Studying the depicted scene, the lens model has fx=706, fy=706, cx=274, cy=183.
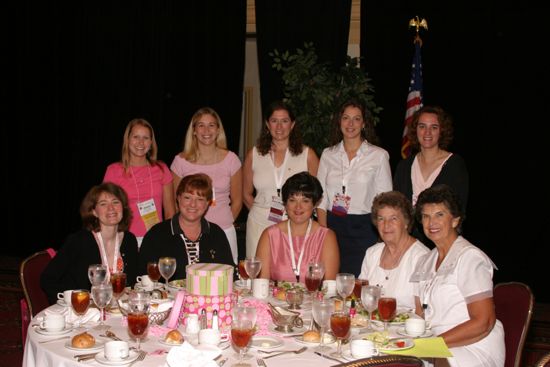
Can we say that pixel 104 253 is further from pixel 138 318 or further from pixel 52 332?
pixel 138 318

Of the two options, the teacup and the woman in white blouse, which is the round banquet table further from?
the woman in white blouse

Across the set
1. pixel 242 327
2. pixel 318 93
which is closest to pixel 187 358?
pixel 242 327

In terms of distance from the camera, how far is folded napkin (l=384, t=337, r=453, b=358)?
260 cm

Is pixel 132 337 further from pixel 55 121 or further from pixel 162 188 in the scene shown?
pixel 55 121

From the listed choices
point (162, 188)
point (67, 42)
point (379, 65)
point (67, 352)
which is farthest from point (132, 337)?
point (67, 42)

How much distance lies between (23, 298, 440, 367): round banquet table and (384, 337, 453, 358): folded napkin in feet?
1.00

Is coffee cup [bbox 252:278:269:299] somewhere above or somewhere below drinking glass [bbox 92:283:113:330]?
below

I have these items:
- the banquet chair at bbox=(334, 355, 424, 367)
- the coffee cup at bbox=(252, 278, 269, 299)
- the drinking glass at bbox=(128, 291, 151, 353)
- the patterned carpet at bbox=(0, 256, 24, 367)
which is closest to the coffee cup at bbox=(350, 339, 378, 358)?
the banquet chair at bbox=(334, 355, 424, 367)

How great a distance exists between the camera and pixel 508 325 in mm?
3270

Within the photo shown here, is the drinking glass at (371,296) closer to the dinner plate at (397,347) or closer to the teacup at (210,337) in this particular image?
the dinner plate at (397,347)

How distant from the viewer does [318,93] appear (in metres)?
5.78

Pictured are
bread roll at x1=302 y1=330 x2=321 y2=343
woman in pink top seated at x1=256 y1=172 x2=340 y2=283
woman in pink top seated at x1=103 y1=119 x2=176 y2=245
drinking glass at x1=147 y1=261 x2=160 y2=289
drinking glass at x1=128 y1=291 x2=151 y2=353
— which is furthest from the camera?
woman in pink top seated at x1=103 y1=119 x2=176 y2=245

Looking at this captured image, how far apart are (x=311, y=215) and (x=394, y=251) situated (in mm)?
784

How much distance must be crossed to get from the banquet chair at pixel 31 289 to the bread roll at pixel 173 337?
3.73 feet
